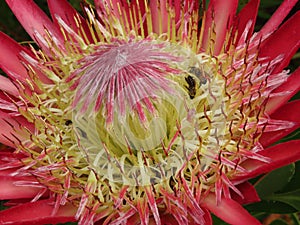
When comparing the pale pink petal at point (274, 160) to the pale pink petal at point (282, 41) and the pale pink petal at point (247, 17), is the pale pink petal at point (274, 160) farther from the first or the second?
the pale pink petal at point (247, 17)

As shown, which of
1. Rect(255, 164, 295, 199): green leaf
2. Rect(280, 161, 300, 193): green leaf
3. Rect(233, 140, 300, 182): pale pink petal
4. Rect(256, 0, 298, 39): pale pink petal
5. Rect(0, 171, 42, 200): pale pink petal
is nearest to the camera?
Rect(233, 140, 300, 182): pale pink petal

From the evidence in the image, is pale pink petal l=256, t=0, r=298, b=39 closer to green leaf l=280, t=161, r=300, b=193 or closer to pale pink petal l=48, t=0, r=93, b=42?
green leaf l=280, t=161, r=300, b=193

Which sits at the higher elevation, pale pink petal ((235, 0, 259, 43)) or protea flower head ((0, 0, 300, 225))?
pale pink petal ((235, 0, 259, 43))

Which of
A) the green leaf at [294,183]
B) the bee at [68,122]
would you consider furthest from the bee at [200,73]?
the green leaf at [294,183]

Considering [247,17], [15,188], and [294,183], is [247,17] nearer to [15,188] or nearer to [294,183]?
[294,183]

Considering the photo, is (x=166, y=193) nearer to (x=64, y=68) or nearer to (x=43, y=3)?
(x=64, y=68)

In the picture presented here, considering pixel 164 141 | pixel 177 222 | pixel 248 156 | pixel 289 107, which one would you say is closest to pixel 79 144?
pixel 164 141

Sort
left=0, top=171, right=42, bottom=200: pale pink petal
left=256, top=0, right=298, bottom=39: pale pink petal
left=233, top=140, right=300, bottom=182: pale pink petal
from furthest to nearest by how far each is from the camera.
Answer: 1. left=256, top=0, right=298, bottom=39: pale pink petal
2. left=0, top=171, right=42, bottom=200: pale pink petal
3. left=233, top=140, right=300, bottom=182: pale pink petal

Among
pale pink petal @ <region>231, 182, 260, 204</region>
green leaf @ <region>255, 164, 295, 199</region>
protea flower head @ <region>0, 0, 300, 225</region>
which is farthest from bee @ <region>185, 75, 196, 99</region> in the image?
green leaf @ <region>255, 164, 295, 199</region>
